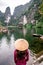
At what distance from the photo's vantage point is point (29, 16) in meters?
164

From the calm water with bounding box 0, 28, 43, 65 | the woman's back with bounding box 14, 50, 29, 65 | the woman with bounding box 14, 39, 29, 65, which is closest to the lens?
the woman with bounding box 14, 39, 29, 65

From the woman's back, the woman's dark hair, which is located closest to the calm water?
the woman's back

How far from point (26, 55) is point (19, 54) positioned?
0.31 m

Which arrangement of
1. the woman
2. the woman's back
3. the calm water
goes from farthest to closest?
the calm water → the woman's back → the woman

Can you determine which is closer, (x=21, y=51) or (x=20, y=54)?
(x=21, y=51)

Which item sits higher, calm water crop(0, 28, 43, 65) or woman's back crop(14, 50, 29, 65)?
woman's back crop(14, 50, 29, 65)

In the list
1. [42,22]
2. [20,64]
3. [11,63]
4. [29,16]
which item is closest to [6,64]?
[11,63]

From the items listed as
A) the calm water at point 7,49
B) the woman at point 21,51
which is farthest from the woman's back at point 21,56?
the calm water at point 7,49

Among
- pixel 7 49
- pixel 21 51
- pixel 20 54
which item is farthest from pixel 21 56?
pixel 7 49

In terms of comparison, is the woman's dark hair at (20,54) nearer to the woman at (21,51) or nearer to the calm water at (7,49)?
the woman at (21,51)

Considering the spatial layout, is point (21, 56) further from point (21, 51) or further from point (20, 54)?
point (21, 51)

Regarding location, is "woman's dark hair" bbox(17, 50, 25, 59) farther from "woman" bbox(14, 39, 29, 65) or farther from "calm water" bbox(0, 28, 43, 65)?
"calm water" bbox(0, 28, 43, 65)

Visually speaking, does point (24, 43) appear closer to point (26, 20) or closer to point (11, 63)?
point (11, 63)

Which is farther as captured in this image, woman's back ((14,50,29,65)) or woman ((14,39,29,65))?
woman's back ((14,50,29,65))
